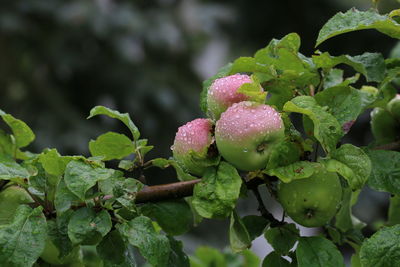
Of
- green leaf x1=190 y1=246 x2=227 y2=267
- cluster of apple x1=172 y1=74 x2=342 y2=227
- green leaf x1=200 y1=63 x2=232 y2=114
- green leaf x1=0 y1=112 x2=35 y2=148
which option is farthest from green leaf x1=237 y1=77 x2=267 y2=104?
green leaf x1=190 y1=246 x2=227 y2=267

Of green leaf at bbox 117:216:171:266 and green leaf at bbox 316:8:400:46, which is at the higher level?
green leaf at bbox 316:8:400:46

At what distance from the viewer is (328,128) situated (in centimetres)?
73

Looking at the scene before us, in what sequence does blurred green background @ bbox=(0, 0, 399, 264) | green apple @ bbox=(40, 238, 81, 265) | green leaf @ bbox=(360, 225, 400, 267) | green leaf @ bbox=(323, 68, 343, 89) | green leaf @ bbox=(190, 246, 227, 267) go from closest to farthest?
green leaf @ bbox=(360, 225, 400, 267) → green apple @ bbox=(40, 238, 81, 265) → green leaf @ bbox=(323, 68, 343, 89) → green leaf @ bbox=(190, 246, 227, 267) → blurred green background @ bbox=(0, 0, 399, 264)

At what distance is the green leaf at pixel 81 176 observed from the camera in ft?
2.33

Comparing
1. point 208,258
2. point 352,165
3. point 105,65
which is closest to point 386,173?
point 352,165

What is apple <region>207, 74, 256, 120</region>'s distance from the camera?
2.49 ft

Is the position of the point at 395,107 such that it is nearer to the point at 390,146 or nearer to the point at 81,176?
the point at 390,146

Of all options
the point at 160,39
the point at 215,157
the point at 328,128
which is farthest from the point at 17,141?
the point at 160,39

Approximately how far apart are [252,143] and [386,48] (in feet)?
12.8

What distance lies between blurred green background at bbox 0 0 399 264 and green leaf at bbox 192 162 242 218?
287 cm

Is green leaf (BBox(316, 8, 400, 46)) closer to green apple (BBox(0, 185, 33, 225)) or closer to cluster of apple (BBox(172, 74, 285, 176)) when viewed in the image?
cluster of apple (BBox(172, 74, 285, 176))

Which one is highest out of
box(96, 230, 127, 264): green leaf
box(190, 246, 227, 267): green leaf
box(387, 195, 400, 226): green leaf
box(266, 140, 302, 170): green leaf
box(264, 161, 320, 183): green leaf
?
box(266, 140, 302, 170): green leaf

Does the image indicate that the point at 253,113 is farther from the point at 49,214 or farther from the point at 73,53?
the point at 73,53

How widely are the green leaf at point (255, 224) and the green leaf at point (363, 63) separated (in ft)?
0.68
